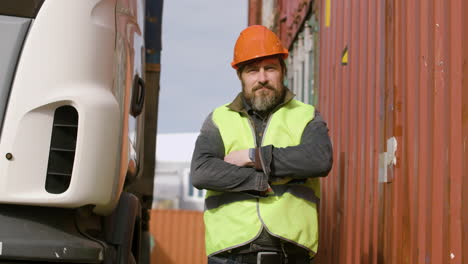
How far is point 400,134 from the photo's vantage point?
355cm

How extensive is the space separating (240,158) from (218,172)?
0.41 feet

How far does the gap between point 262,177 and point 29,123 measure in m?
1.04

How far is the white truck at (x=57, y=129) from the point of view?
9.22 feet

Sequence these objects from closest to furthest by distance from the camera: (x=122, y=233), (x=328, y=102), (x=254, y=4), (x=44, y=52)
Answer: (x=44, y=52), (x=122, y=233), (x=328, y=102), (x=254, y=4)

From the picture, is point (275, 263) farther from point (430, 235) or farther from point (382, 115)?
point (382, 115)

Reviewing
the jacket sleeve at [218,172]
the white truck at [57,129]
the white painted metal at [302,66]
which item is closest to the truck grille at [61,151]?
the white truck at [57,129]

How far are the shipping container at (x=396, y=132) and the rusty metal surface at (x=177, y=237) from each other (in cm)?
1105

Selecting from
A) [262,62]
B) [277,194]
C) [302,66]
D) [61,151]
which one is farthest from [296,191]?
[302,66]

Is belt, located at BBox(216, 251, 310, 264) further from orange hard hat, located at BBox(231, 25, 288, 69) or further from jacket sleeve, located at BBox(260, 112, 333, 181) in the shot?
orange hard hat, located at BBox(231, 25, 288, 69)

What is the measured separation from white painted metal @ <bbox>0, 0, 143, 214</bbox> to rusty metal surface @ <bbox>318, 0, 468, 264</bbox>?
4.52ft

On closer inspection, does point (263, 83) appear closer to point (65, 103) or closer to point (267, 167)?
point (267, 167)

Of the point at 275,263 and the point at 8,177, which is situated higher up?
the point at 8,177

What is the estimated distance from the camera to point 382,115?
3.91 metres

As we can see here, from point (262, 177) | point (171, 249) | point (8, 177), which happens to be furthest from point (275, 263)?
point (171, 249)
